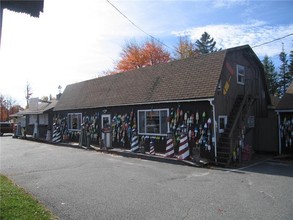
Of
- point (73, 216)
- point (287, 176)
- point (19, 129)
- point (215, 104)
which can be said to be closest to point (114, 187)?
point (73, 216)

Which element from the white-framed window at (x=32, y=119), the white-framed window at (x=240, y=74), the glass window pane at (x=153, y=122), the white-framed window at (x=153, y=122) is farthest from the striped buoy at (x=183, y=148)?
the white-framed window at (x=32, y=119)

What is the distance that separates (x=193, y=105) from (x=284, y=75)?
4499 centimetres

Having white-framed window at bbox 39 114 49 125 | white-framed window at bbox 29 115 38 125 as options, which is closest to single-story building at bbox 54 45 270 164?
white-framed window at bbox 39 114 49 125

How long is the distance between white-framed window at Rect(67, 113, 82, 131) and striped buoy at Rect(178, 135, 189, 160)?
40.3 ft

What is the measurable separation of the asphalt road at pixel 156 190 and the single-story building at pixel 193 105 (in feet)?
7.64

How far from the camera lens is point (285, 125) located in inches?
649

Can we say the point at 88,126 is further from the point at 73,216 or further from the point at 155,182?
the point at 73,216

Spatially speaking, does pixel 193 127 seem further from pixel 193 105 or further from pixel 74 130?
pixel 74 130

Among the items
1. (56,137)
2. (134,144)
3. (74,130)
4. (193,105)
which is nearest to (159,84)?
(193,105)

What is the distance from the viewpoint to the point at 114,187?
8.97 meters

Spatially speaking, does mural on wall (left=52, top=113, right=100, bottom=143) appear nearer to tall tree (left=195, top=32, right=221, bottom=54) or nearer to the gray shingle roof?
the gray shingle roof

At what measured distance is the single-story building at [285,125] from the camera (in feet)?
53.3

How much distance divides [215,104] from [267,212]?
27.2 feet

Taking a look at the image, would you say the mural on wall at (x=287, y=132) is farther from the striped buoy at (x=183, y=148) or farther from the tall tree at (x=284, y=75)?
the tall tree at (x=284, y=75)
